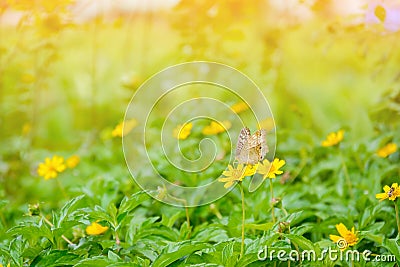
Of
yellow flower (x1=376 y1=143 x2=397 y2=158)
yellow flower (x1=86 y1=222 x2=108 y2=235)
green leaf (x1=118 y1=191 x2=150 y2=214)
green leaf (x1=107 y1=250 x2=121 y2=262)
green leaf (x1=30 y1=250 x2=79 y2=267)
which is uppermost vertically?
yellow flower (x1=376 y1=143 x2=397 y2=158)

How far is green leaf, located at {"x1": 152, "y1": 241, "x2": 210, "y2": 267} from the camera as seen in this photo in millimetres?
1235

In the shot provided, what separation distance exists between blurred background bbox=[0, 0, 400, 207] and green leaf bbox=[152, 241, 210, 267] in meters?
0.65

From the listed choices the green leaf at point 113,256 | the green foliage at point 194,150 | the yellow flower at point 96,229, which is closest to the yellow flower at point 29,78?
the green foliage at point 194,150

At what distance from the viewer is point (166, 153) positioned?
2.16m

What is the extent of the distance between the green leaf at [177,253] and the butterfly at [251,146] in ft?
0.68

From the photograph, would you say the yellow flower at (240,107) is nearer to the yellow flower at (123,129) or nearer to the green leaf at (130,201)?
the yellow flower at (123,129)

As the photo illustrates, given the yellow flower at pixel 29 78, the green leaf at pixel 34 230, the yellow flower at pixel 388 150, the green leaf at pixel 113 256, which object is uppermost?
the yellow flower at pixel 29 78

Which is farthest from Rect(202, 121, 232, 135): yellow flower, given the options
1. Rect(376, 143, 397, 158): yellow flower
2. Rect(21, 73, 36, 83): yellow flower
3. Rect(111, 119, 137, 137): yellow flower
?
Rect(21, 73, 36, 83): yellow flower

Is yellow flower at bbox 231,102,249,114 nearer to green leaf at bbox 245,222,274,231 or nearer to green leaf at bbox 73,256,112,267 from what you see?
green leaf at bbox 245,222,274,231

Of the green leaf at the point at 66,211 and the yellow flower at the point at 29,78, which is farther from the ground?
the yellow flower at the point at 29,78

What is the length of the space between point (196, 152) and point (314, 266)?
0.80 metres

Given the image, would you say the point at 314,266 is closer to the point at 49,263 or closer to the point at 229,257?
the point at 229,257

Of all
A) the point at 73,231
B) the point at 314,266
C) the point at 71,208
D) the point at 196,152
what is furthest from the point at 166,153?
the point at 314,266

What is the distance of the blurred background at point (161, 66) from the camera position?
216 centimetres
